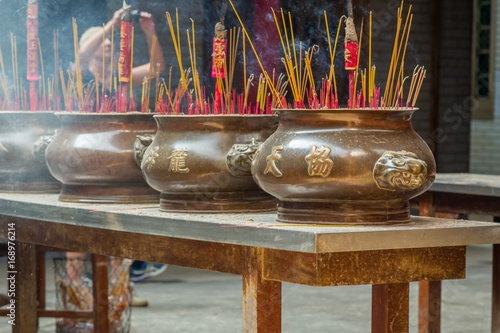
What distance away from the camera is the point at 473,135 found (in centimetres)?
782

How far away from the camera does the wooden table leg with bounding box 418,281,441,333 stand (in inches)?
136

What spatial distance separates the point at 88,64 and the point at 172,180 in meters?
1.26

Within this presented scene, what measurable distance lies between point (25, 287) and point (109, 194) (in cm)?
86

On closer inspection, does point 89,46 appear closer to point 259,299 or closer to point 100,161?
point 100,161

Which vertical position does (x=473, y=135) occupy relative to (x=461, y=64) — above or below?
below

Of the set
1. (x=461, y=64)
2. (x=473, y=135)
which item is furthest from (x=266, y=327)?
(x=473, y=135)

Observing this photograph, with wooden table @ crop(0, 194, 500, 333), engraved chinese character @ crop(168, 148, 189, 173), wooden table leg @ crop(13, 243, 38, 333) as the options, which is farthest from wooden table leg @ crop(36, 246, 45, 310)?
engraved chinese character @ crop(168, 148, 189, 173)

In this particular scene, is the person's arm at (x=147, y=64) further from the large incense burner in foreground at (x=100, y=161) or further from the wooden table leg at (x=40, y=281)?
the wooden table leg at (x=40, y=281)

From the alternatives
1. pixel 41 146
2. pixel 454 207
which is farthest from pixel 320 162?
pixel 454 207

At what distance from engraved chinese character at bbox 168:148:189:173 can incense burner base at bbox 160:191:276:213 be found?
0.20ft

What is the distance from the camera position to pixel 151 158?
210cm

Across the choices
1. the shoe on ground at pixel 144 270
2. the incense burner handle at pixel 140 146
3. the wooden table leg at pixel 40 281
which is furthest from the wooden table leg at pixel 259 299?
the shoe on ground at pixel 144 270

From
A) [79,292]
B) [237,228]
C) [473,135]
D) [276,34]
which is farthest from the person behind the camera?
[473,135]

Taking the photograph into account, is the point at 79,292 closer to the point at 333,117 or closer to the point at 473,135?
the point at 333,117
